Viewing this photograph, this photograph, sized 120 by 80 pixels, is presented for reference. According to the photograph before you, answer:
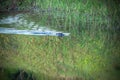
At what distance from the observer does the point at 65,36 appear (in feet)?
8.49

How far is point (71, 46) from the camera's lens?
258 cm

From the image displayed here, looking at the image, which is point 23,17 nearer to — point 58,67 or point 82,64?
point 58,67

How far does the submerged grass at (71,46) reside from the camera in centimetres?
248

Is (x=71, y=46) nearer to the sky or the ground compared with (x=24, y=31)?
nearer to the ground

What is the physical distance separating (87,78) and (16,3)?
1.16m

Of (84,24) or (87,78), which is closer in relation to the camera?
(87,78)

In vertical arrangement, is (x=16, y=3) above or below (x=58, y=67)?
above

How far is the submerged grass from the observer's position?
2484 millimetres

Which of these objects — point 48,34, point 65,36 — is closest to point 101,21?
point 65,36

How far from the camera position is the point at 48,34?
8.41ft

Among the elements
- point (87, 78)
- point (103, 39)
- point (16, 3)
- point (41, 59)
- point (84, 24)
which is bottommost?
point (87, 78)

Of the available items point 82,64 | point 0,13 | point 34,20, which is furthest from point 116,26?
point 0,13

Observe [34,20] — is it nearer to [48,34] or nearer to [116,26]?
[48,34]

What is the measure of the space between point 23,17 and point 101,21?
2.95 feet
